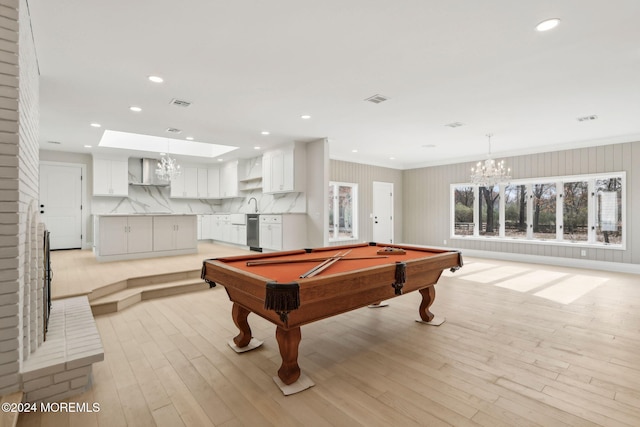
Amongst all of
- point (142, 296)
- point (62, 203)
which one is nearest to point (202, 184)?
point (62, 203)

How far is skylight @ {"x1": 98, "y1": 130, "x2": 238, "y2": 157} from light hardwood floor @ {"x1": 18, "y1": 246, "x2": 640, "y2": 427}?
200 inches

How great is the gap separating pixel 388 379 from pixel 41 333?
258 cm

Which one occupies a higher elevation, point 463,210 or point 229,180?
point 229,180

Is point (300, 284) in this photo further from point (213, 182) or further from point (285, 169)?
point (213, 182)

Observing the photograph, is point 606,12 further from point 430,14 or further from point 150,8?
point 150,8

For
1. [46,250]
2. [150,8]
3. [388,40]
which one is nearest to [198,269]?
[46,250]

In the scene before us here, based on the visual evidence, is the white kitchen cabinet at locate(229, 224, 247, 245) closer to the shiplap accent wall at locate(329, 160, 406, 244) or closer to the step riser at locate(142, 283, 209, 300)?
the shiplap accent wall at locate(329, 160, 406, 244)

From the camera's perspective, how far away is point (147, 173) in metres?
8.65

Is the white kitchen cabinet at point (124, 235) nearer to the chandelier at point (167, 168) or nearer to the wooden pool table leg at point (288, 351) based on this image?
the chandelier at point (167, 168)

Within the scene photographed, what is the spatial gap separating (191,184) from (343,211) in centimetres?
458

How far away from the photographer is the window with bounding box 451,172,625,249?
264 inches

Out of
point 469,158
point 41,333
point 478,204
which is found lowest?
point 41,333

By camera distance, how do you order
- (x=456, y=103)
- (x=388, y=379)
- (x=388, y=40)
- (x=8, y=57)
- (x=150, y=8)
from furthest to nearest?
(x=456, y=103) → (x=388, y=40) → (x=150, y=8) → (x=388, y=379) → (x=8, y=57)

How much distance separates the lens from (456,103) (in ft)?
14.8
